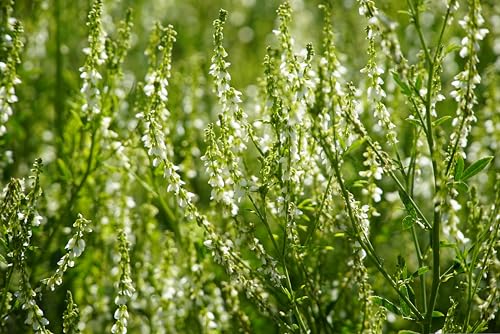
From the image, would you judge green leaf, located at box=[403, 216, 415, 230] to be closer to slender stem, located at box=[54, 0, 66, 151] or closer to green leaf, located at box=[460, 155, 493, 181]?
green leaf, located at box=[460, 155, 493, 181]

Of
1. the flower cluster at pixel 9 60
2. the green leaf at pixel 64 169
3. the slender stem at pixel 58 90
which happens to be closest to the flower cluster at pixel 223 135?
the flower cluster at pixel 9 60

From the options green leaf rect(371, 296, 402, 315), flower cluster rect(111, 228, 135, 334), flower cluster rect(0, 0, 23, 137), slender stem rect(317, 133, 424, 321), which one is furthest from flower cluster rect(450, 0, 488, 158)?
flower cluster rect(0, 0, 23, 137)

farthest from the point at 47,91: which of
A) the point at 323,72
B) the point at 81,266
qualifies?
the point at 323,72

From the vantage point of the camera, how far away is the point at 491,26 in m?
4.55

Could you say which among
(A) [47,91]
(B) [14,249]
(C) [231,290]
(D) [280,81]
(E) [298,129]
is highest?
(A) [47,91]

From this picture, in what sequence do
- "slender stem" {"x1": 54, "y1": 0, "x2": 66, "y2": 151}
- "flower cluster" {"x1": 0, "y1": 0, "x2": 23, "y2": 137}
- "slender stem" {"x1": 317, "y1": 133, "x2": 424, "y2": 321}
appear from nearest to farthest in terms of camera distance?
"slender stem" {"x1": 317, "y1": 133, "x2": 424, "y2": 321} → "flower cluster" {"x1": 0, "y1": 0, "x2": 23, "y2": 137} → "slender stem" {"x1": 54, "y1": 0, "x2": 66, "y2": 151}

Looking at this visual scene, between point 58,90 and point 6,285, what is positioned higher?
point 58,90

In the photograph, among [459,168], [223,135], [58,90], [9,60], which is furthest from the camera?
[58,90]

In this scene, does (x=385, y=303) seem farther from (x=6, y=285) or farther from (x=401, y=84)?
(x=6, y=285)

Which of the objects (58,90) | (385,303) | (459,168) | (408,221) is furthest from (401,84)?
(58,90)

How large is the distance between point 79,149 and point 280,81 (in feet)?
3.82

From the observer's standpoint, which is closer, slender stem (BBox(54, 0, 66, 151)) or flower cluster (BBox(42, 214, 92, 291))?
flower cluster (BBox(42, 214, 92, 291))

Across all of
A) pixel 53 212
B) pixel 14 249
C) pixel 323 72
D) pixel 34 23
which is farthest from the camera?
pixel 34 23

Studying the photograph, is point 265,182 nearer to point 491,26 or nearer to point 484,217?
point 484,217
